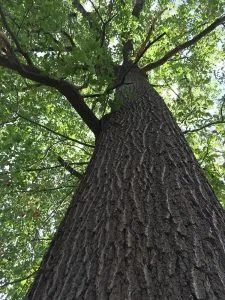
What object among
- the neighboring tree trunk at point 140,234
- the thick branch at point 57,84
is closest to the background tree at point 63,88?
the thick branch at point 57,84

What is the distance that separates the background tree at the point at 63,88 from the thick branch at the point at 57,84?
12 mm

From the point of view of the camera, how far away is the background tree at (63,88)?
3.80 meters

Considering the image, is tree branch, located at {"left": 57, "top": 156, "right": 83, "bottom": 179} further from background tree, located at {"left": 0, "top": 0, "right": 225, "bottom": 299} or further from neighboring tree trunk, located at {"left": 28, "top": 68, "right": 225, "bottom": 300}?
neighboring tree trunk, located at {"left": 28, "top": 68, "right": 225, "bottom": 300}

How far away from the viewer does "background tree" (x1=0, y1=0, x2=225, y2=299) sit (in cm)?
380

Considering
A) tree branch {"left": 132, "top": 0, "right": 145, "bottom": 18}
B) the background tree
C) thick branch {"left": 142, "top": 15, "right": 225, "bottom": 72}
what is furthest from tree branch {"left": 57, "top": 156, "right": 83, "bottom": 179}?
tree branch {"left": 132, "top": 0, "right": 145, "bottom": 18}

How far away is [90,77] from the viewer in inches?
147

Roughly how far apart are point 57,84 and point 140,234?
7.91 ft

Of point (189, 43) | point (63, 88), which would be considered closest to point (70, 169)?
point (63, 88)

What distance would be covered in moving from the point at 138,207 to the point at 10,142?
2622 millimetres

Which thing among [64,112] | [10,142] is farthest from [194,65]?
[10,142]

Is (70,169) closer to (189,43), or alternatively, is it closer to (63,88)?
(63,88)

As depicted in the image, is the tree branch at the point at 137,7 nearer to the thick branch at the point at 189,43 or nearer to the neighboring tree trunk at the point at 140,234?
the thick branch at the point at 189,43

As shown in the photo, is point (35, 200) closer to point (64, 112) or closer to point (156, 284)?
point (64, 112)

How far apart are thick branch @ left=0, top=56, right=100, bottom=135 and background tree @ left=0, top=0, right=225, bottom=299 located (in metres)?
0.01
